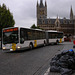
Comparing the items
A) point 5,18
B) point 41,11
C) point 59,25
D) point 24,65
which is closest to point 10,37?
point 24,65

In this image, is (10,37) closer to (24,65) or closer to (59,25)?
(24,65)

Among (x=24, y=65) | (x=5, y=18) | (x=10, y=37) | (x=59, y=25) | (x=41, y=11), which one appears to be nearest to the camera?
(x=24, y=65)

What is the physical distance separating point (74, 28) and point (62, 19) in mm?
13216

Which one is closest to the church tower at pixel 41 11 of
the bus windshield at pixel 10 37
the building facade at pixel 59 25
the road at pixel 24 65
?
the building facade at pixel 59 25

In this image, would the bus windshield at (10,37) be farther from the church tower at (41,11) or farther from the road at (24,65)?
the church tower at (41,11)

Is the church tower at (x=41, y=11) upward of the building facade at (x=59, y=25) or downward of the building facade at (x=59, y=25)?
upward

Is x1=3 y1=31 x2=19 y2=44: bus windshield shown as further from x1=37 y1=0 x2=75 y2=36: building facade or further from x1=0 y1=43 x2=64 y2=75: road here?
x1=37 y1=0 x2=75 y2=36: building facade

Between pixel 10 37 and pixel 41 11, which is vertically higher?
pixel 41 11

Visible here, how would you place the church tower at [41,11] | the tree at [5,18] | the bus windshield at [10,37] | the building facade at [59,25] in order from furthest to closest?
the church tower at [41,11], the building facade at [59,25], the tree at [5,18], the bus windshield at [10,37]

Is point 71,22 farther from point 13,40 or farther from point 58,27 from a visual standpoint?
point 13,40

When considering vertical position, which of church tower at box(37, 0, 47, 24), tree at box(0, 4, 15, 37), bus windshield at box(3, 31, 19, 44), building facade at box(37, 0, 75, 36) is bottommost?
bus windshield at box(3, 31, 19, 44)

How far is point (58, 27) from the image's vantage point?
103875 millimetres

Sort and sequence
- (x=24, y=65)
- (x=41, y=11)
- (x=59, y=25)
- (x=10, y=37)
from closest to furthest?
(x=24, y=65)
(x=10, y=37)
(x=59, y=25)
(x=41, y=11)

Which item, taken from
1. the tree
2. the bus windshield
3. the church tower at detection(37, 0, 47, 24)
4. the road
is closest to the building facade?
the church tower at detection(37, 0, 47, 24)
